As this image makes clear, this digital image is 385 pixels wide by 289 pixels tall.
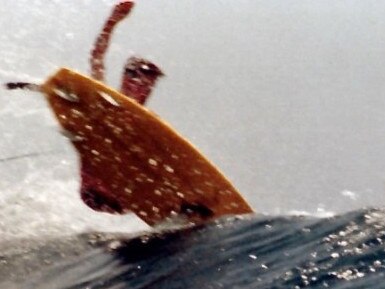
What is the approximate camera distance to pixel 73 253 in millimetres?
1924

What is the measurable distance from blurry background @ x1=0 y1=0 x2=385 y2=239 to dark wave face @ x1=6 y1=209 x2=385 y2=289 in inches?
10.0

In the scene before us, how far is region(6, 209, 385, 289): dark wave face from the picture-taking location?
5.36 feet

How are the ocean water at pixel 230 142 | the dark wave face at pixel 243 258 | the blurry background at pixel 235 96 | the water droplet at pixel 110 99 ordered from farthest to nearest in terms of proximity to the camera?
the blurry background at pixel 235 96
the water droplet at pixel 110 99
the ocean water at pixel 230 142
the dark wave face at pixel 243 258

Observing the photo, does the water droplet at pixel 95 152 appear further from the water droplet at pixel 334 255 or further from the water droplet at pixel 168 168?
the water droplet at pixel 334 255

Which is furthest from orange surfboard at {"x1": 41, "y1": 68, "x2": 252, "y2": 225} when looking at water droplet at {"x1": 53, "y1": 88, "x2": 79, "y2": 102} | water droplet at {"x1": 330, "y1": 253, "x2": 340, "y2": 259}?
water droplet at {"x1": 330, "y1": 253, "x2": 340, "y2": 259}

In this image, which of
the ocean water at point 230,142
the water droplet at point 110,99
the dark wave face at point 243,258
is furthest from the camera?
the water droplet at point 110,99

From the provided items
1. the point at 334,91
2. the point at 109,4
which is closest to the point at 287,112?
the point at 334,91

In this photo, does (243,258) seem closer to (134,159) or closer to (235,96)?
(134,159)

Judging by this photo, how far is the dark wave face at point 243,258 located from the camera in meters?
1.63

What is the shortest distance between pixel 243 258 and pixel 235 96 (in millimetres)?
1099

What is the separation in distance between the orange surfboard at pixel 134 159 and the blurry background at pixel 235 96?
0.10m

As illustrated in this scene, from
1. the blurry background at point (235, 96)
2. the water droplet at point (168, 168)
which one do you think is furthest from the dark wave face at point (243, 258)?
the blurry background at point (235, 96)

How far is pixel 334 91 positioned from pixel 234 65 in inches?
13.7

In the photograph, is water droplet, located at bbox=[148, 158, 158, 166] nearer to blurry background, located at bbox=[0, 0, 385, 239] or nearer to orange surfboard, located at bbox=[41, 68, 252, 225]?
orange surfboard, located at bbox=[41, 68, 252, 225]
